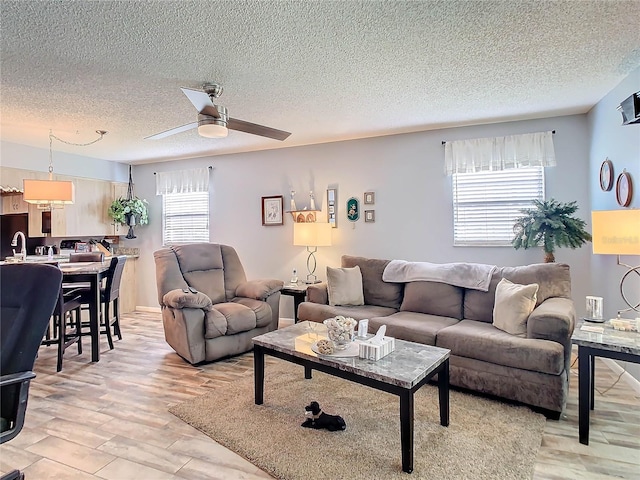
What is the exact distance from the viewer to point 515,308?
3.00 m

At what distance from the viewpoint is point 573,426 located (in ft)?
8.00

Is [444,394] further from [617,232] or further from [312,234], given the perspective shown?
[312,234]

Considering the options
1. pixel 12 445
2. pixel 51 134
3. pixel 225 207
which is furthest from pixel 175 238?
pixel 12 445

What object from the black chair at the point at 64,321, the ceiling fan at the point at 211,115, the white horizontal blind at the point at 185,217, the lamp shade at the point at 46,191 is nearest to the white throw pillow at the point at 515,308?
the ceiling fan at the point at 211,115

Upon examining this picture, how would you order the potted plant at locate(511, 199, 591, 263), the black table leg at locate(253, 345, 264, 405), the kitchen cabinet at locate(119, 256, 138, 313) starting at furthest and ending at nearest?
the kitchen cabinet at locate(119, 256, 138, 313) → the potted plant at locate(511, 199, 591, 263) → the black table leg at locate(253, 345, 264, 405)

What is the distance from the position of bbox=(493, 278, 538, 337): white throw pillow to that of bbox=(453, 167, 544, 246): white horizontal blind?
3.45ft

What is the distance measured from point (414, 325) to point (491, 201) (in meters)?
Answer: 1.81

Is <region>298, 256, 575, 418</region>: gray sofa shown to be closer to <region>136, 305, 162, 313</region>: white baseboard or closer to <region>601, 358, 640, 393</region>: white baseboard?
<region>601, 358, 640, 393</region>: white baseboard

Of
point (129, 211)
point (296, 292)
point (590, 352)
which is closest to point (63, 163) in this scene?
point (129, 211)

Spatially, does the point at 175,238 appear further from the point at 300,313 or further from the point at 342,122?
the point at 342,122

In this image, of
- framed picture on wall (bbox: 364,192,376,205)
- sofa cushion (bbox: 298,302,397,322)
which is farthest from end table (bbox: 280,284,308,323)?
framed picture on wall (bbox: 364,192,376,205)

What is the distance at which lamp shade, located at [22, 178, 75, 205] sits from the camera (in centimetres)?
398

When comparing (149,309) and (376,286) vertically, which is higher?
(376,286)

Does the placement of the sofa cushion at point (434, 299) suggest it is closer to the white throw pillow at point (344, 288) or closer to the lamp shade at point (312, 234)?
the white throw pillow at point (344, 288)
